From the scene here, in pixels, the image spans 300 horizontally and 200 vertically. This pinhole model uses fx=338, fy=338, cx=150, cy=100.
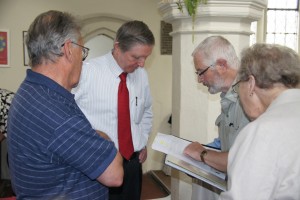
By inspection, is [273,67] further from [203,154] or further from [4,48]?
[4,48]

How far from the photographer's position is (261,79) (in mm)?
1210

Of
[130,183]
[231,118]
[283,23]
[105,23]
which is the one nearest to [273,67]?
[231,118]

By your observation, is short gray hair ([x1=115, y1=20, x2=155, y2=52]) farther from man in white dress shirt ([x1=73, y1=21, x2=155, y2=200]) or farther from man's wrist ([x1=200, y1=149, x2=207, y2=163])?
man's wrist ([x1=200, y1=149, x2=207, y2=163])

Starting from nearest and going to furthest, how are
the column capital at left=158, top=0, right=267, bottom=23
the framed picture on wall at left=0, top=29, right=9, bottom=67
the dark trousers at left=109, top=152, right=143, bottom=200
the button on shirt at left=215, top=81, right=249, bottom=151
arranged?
the button on shirt at left=215, top=81, right=249, bottom=151, the column capital at left=158, top=0, right=267, bottom=23, the dark trousers at left=109, top=152, right=143, bottom=200, the framed picture on wall at left=0, top=29, right=9, bottom=67

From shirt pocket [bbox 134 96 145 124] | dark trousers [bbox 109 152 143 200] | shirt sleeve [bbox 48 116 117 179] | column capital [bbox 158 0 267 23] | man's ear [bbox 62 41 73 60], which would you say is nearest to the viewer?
shirt sleeve [bbox 48 116 117 179]

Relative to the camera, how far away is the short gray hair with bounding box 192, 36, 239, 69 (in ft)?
5.98

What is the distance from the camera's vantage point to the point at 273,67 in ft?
3.92

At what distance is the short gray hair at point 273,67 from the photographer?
46.9 inches

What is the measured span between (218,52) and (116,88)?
75cm

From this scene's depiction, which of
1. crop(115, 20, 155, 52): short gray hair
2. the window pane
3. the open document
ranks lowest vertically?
the open document

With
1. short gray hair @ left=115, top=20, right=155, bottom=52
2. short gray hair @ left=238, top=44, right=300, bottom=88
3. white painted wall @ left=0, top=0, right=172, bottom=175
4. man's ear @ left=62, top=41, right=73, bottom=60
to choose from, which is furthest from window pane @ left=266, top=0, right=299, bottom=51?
man's ear @ left=62, top=41, right=73, bottom=60

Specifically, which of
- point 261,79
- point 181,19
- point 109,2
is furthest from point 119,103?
point 109,2

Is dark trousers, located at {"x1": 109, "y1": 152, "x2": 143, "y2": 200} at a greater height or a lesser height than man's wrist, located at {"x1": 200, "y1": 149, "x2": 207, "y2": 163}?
lesser

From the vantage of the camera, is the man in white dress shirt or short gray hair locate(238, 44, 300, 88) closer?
short gray hair locate(238, 44, 300, 88)
